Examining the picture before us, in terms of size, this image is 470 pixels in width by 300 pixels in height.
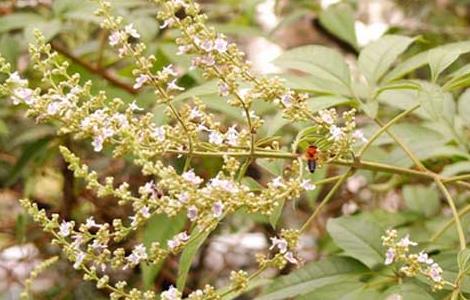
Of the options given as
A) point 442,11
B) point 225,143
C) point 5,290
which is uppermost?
A: point 442,11

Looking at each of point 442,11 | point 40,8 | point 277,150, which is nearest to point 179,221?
point 277,150

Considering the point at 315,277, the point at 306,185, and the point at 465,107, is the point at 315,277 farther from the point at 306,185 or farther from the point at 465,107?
the point at 465,107

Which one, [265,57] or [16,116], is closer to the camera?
[16,116]

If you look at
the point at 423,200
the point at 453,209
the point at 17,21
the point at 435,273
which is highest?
the point at 17,21

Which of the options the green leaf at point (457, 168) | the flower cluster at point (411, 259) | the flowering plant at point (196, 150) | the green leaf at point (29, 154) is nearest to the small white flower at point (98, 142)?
the flowering plant at point (196, 150)

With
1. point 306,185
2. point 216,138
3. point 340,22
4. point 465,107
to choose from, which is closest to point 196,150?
point 216,138

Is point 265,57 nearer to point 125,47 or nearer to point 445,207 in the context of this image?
point 445,207
